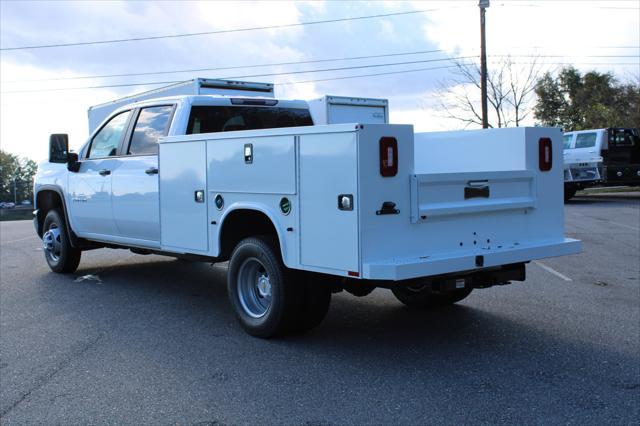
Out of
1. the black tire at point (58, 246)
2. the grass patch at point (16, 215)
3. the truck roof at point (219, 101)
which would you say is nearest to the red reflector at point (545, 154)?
the truck roof at point (219, 101)

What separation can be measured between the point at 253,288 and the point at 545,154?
287 cm

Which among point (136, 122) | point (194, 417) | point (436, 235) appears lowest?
point (194, 417)

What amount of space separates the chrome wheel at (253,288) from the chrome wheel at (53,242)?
4366 mm

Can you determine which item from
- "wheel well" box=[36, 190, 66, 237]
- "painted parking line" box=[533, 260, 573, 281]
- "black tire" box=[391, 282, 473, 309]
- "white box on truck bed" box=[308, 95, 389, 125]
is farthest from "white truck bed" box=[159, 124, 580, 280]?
"wheel well" box=[36, 190, 66, 237]

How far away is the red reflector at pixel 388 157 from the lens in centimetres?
489

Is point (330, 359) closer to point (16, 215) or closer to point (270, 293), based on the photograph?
point (270, 293)

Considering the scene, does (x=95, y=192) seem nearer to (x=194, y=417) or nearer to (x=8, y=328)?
(x=8, y=328)

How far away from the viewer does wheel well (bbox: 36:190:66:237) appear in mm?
9688

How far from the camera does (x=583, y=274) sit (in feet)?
30.3

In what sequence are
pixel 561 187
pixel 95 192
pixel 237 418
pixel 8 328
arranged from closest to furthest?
pixel 237 418 < pixel 561 187 < pixel 8 328 < pixel 95 192

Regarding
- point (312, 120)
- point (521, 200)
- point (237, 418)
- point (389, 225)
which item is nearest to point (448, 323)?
point (521, 200)

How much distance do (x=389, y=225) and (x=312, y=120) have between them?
3.92 meters

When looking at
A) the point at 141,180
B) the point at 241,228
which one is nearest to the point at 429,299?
the point at 241,228

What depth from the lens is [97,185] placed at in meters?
8.37
